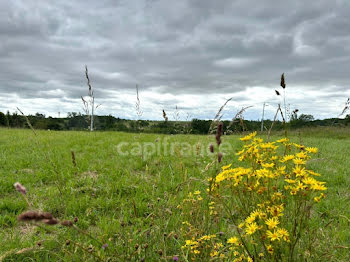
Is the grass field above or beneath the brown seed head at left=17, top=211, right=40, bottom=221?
beneath

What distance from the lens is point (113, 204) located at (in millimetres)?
3371

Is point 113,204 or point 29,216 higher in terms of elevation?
point 29,216

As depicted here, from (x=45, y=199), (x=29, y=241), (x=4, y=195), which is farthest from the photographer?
(x=4, y=195)

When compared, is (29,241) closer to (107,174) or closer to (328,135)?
(107,174)

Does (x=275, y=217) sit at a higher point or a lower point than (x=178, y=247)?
higher

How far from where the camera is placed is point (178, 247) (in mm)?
2283

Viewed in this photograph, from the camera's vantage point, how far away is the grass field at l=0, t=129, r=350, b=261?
2.14m

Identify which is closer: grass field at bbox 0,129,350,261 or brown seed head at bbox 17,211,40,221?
brown seed head at bbox 17,211,40,221

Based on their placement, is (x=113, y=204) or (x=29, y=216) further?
(x=113, y=204)

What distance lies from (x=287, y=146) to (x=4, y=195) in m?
4.20

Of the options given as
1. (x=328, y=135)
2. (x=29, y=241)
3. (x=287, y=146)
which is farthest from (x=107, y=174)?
(x=328, y=135)

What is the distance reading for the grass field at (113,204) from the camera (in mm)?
2141

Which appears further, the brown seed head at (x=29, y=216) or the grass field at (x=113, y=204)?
the grass field at (x=113, y=204)

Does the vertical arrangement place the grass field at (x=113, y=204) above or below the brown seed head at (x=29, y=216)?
below
